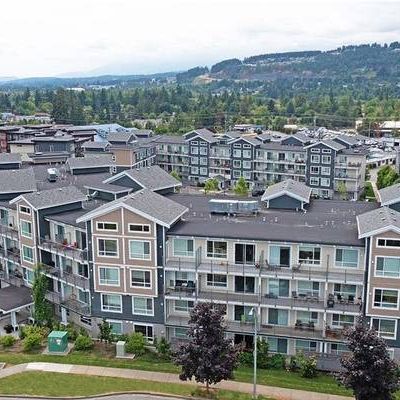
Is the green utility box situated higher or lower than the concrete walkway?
higher

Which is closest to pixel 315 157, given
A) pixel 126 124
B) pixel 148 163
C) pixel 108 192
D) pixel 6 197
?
pixel 148 163

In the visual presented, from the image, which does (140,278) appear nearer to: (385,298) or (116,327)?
(116,327)

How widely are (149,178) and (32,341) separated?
21554mm

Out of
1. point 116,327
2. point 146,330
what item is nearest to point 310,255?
point 146,330

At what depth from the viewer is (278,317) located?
39.9m

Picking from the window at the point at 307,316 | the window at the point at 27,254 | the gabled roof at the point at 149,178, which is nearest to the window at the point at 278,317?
the window at the point at 307,316

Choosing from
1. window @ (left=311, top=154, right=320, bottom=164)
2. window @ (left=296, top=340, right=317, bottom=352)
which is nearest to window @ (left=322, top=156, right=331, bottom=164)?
window @ (left=311, top=154, right=320, bottom=164)

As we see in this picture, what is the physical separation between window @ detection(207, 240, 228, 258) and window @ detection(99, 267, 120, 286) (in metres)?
6.95

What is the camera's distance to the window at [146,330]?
41.4m

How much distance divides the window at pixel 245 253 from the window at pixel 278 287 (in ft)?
6.74

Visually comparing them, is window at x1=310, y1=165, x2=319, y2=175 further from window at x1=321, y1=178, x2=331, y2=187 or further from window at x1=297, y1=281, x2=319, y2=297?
window at x1=297, y1=281, x2=319, y2=297

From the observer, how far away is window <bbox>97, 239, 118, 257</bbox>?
133 feet

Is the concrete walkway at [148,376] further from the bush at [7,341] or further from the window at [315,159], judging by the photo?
the window at [315,159]

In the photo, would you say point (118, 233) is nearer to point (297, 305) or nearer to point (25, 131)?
point (297, 305)
